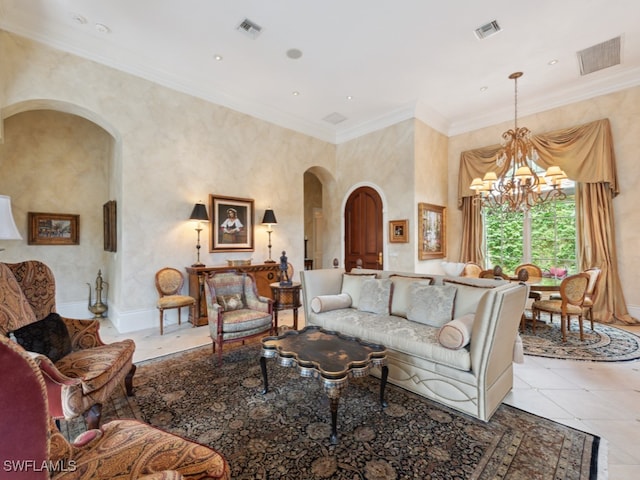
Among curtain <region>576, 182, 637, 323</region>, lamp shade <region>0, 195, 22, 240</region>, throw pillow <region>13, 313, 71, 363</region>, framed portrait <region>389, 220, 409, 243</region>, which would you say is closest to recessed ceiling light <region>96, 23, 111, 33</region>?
lamp shade <region>0, 195, 22, 240</region>

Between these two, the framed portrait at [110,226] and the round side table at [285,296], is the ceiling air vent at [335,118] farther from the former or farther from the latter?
the framed portrait at [110,226]

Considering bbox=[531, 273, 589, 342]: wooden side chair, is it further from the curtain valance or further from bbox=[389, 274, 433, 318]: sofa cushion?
the curtain valance

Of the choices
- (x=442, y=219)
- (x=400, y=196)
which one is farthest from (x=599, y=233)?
(x=400, y=196)

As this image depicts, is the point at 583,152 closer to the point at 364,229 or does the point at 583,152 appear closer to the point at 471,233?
the point at 471,233

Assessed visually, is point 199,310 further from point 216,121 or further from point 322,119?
point 322,119

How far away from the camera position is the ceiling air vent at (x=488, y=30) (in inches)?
139

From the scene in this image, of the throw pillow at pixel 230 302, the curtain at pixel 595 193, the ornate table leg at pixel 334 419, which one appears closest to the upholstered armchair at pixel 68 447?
the ornate table leg at pixel 334 419

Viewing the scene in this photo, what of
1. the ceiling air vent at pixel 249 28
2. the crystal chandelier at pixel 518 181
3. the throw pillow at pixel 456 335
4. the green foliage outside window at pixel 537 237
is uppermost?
the ceiling air vent at pixel 249 28

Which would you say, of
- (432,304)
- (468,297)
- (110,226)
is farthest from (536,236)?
(110,226)

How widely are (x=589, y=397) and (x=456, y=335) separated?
4.58ft

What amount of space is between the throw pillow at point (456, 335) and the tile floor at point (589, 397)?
2.44 feet

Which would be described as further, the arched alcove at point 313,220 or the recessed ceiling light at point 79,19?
the arched alcove at point 313,220

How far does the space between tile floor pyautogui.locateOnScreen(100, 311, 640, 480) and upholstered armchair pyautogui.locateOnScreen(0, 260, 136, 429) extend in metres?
1.16

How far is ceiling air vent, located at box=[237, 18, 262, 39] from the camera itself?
3.52m
